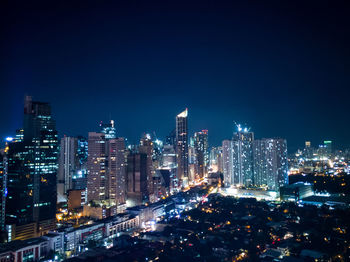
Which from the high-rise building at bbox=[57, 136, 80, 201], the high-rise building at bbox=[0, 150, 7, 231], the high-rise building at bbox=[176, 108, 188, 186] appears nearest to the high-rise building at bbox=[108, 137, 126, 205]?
the high-rise building at bbox=[57, 136, 80, 201]

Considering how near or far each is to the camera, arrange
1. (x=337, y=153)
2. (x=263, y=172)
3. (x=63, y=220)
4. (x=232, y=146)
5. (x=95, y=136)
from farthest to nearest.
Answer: (x=337, y=153) → (x=232, y=146) → (x=263, y=172) → (x=95, y=136) → (x=63, y=220)

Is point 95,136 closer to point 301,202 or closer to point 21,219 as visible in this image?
point 21,219

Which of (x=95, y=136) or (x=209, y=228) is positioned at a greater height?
(x=95, y=136)

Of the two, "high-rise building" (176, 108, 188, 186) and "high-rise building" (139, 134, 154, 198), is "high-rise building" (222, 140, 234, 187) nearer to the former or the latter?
"high-rise building" (176, 108, 188, 186)

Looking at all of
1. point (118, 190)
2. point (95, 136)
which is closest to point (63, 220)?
point (118, 190)

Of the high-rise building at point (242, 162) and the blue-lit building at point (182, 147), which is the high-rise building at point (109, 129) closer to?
the blue-lit building at point (182, 147)

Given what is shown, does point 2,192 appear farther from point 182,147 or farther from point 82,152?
point 182,147

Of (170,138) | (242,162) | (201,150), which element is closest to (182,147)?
(201,150)
